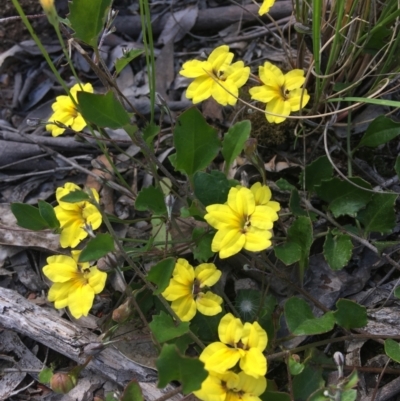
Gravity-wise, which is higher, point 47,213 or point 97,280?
point 47,213

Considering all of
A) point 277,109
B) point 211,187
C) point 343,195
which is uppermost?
point 277,109

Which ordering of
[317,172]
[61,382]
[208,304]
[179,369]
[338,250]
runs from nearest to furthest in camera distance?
[179,369]
[61,382]
[208,304]
[338,250]
[317,172]

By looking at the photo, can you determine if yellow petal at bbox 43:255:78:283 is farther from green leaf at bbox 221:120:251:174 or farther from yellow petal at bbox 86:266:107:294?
green leaf at bbox 221:120:251:174

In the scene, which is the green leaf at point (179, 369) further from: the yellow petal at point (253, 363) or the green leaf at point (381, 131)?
the green leaf at point (381, 131)

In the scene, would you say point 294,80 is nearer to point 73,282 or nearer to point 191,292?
point 191,292

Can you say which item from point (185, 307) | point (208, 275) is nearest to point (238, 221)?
point (208, 275)

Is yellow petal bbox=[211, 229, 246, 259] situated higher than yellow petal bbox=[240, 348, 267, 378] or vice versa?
yellow petal bbox=[211, 229, 246, 259]

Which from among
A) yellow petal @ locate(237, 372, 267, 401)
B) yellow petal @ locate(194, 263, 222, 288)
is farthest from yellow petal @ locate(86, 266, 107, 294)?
yellow petal @ locate(237, 372, 267, 401)

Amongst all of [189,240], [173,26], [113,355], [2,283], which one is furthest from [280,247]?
[173,26]
